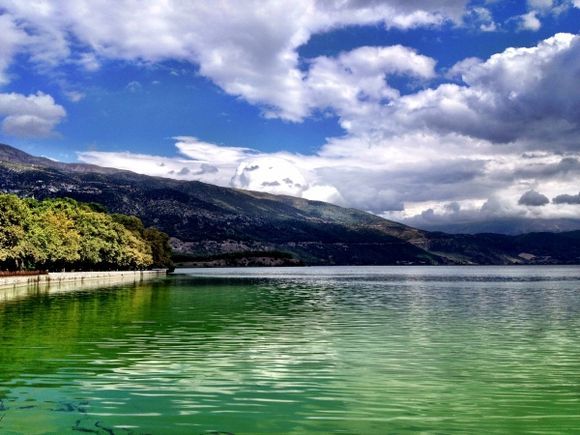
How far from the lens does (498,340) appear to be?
4122 centimetres

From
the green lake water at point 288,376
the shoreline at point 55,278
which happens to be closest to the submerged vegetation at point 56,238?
the shoreline at point 55,278

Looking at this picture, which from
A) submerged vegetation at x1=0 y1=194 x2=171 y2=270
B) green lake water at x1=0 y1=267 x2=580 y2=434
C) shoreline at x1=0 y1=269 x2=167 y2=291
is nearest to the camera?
green lake water at x1=0 y1=267 x2=580 y2=434

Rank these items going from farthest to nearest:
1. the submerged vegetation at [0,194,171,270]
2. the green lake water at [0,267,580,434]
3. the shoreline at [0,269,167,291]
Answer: the submerged vegetation at [0,194,171,270], the shoreline at [0,269,167,291], the green lake water at [0,267,580,434]

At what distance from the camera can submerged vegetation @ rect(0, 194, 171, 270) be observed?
4444 inches

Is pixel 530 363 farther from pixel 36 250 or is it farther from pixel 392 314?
pixel 36 250

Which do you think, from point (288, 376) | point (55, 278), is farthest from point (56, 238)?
point (288, 376)

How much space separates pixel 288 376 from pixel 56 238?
12036 cm

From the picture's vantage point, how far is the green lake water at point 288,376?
19734mm

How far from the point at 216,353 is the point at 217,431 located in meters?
16.5

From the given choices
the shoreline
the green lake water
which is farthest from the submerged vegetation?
the green lake water

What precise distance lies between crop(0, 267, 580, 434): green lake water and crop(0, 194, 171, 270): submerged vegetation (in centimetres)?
6557

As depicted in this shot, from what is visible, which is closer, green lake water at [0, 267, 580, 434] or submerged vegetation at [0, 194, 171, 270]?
green lake water at [0, 267, 580, 434]

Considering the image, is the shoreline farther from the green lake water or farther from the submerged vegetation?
the green lake water

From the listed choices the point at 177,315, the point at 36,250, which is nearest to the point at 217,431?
the point at 177,315
